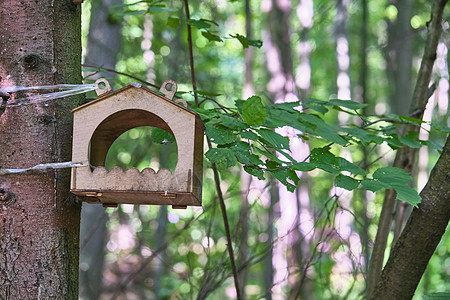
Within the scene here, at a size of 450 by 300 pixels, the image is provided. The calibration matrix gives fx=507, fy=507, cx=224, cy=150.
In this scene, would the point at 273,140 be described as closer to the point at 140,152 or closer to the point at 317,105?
the point at 317,105

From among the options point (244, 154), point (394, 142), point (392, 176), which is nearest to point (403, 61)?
point (394, 142)

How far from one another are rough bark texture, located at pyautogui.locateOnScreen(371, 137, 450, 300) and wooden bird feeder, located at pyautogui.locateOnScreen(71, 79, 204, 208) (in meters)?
0.81

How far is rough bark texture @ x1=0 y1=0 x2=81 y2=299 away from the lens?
1.48 m

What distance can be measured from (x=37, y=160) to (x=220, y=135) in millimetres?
555

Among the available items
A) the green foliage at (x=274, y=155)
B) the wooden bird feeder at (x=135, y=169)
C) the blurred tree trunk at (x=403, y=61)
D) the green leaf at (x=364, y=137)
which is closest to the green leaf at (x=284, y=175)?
the green foliage at (x=274, y=155)

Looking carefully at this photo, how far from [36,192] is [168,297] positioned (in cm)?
678

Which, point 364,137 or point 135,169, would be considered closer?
point 135,169

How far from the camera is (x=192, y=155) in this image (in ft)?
4.93

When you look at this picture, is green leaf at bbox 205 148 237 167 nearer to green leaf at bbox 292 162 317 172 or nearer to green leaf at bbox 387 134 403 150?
green leaf at bbox 292 162 317 172

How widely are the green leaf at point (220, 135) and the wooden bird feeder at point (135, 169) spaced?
0.04 meters

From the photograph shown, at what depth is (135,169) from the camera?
1.48m

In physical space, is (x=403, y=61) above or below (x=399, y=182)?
above

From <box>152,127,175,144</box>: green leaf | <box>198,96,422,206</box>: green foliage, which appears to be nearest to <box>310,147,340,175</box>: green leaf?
<box>198,96,422,206</box>: green foliage

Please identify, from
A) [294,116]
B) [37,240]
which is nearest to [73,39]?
[37,240]
